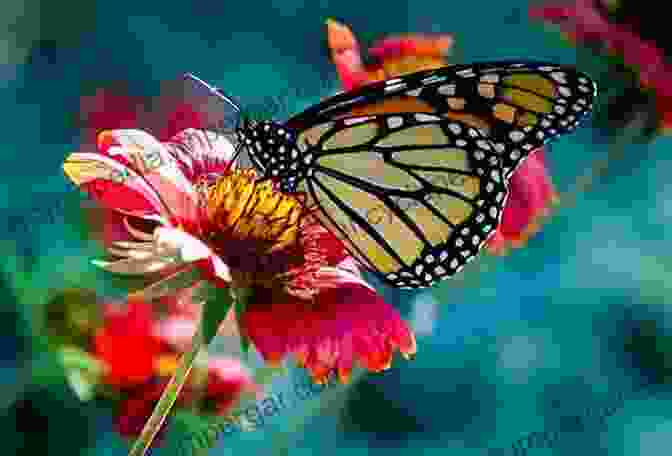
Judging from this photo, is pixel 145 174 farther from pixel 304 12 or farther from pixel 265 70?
pixel 304 12

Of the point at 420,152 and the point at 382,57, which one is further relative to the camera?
the point at 382,57

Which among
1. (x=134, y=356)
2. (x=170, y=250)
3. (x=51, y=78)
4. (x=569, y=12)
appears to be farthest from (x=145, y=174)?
(x=569, y=12)

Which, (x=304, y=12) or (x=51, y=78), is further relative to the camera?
(x=304, y=12)

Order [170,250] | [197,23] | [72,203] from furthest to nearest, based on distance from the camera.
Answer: [197,23] → [72,203] → [170,250]

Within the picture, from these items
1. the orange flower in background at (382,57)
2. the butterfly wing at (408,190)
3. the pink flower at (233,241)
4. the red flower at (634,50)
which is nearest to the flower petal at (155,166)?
the pink flower at (233,241)

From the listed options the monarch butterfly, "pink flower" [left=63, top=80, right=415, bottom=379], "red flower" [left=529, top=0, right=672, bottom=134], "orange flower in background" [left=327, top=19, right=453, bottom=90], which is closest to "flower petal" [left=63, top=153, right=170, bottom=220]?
"pink flower" [left=63, top=80, right=415, bottom=379]

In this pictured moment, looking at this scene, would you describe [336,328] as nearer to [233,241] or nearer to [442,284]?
[233,241]

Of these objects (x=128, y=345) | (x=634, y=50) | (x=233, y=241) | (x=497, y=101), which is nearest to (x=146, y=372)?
(x=128, y=345)
